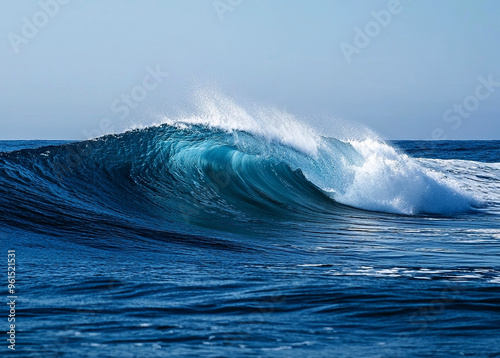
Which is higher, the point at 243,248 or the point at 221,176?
the point at 221,176

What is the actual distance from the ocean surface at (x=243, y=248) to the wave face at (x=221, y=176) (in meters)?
0.05

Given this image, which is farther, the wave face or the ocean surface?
the wave face

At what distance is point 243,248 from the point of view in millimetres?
Result: 7125

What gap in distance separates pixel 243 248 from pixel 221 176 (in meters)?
6.08

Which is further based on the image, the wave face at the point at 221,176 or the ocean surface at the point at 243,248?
the wave face at the point at 221,176

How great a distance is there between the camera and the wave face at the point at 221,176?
996cm

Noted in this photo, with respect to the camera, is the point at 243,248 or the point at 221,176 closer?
the point at 243,248

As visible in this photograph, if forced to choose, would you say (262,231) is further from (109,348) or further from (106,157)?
(109,348)

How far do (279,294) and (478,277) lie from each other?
1795mm

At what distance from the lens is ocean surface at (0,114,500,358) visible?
346 cm

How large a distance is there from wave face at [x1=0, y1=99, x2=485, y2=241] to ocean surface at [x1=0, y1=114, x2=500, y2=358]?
0.15 ft

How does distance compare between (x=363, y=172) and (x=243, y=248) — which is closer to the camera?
(x=243, y=248)

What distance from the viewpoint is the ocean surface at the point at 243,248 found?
3.46 meters

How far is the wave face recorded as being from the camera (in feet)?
32.7
